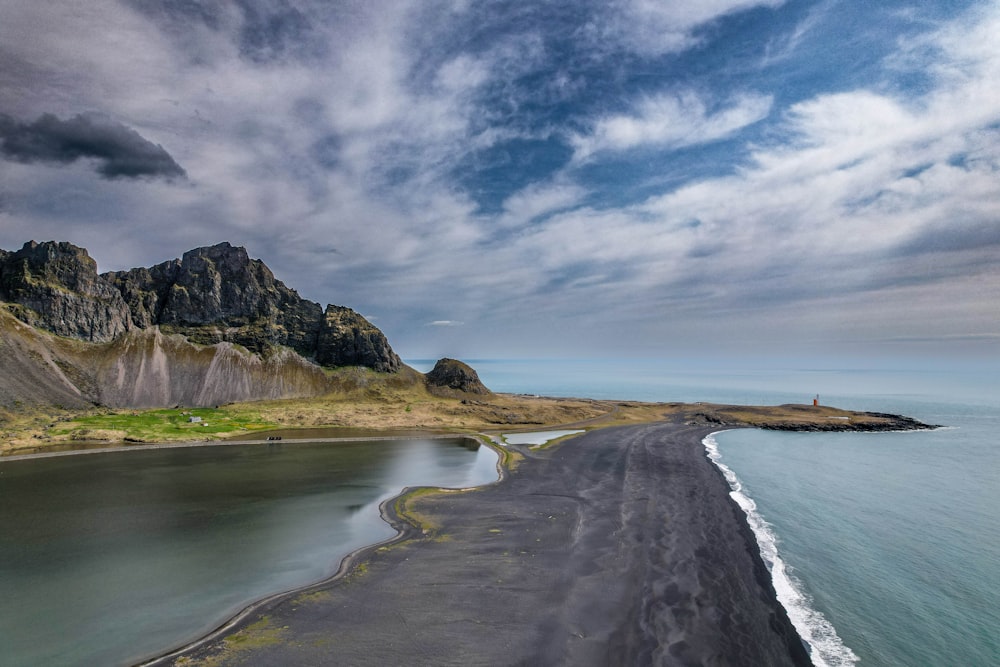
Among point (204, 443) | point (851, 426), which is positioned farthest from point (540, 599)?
point (851, 426)

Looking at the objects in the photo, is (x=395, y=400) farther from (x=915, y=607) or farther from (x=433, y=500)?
(x=915, y=607)

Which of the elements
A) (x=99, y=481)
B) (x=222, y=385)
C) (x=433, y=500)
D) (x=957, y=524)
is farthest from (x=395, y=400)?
(x=957, y=524)

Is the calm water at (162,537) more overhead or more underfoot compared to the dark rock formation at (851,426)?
more underfoot

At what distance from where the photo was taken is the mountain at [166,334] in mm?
95875

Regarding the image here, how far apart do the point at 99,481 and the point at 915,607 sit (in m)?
73.0

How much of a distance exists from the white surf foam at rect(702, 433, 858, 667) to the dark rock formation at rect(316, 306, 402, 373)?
122 metres

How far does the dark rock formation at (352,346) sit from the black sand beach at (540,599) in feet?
354

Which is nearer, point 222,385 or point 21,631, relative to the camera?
point 21,631

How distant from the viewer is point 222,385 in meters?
117

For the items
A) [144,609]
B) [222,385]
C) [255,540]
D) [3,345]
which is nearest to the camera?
[144,609]

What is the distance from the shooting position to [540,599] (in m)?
23.4

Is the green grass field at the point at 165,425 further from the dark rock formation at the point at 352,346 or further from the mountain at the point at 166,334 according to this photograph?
the dark rock formation at the point at 352,346

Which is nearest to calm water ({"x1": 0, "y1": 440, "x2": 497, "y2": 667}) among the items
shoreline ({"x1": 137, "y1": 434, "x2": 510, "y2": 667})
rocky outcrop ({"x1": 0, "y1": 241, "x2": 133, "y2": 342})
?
shoreline ({"x1": 137, "y1": 434, "x2": 510, "y2": 667})

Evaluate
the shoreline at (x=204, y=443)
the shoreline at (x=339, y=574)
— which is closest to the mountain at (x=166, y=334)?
the shoreline at (x=204, y=443)
